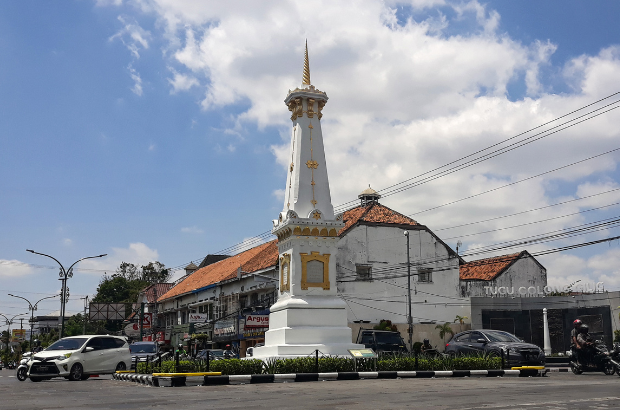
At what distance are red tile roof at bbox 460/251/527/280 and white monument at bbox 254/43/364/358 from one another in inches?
1065

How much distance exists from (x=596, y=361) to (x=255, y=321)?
66.4 ft

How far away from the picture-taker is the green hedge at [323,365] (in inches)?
656

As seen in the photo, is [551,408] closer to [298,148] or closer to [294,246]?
[294,246]

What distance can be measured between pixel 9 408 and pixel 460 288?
3716 centimetres

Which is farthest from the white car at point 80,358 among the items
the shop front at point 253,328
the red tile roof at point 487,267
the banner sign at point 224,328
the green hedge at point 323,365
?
the red tile roof at point 487,267

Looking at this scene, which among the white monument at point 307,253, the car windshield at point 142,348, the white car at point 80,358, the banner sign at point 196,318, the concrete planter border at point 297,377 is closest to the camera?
the concrete planter border at point 297,377

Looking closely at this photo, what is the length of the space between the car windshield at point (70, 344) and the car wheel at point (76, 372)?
0.62 m

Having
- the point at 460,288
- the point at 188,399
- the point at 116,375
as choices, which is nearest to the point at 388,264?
the point at 460,288

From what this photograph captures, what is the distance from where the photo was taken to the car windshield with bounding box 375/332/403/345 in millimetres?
22125

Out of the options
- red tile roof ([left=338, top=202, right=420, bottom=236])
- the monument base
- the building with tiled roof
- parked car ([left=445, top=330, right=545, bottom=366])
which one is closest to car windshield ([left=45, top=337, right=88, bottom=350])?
the monument base

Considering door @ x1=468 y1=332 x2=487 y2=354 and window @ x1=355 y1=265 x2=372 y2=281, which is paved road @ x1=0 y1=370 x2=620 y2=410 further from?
window @ x1=355 y1=265 x2=372 y2=281

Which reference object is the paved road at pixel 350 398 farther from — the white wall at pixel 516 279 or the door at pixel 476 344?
the white wall at pixel 516 279

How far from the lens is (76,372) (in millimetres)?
20641

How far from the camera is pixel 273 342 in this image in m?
21.5
